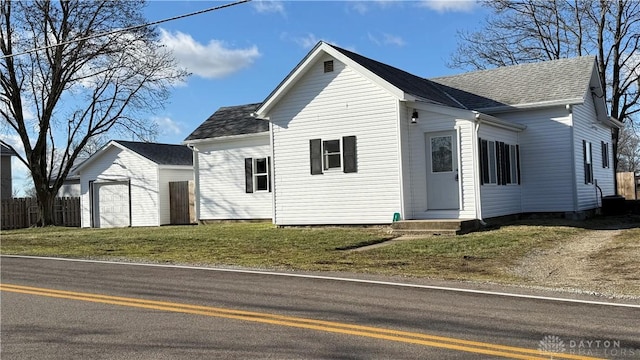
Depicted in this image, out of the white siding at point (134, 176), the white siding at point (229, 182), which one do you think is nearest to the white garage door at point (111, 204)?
the white siding at point (134, 176)

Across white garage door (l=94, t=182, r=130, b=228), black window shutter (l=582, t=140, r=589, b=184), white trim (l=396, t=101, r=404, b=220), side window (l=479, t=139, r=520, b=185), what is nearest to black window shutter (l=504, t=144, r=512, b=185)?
side window (l=479, t=139, r=520, b=185)

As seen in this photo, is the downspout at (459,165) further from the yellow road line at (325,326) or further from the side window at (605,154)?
the yellow road line at (325,326)

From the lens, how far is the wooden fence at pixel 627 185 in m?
32.0

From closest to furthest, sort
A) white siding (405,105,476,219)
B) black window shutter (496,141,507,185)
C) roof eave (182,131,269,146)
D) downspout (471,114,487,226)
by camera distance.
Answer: downspout (471,114,487,226) < white siding (405,105,476,219) < black window shutter (496,141,507,185) < roof eave (182,131,269,146)

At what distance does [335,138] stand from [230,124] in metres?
8.19

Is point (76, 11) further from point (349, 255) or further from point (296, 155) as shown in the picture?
point (349, 255)

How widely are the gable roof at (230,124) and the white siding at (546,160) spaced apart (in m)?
9.74

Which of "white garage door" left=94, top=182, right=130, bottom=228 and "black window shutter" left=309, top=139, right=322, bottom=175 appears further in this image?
"white garage door" left=94, top=182, right=130, bottom=228

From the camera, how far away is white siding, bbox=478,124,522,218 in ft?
57.8

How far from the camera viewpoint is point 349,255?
42.9 ft

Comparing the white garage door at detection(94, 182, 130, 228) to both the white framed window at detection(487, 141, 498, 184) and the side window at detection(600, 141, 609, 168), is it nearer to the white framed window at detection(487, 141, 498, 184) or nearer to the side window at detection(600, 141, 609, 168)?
the white framed window at detection(487, 141, 498, 184)

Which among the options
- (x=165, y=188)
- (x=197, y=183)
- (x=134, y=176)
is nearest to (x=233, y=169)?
(x=197, y=183)

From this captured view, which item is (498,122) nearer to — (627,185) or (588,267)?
(588,267)

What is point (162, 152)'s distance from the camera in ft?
98.4
